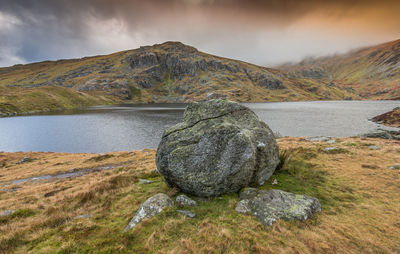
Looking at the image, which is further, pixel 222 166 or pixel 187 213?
pixel 222 166

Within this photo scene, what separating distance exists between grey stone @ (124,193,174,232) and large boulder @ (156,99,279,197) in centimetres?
185

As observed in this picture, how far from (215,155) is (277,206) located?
4697 millimetres

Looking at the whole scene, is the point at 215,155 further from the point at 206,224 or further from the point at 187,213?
the point at 206,224

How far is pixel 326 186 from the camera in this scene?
14.0m

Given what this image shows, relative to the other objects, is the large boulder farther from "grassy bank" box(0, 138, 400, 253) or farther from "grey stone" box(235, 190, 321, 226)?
"grey stone" box(235, 190, 321, 226)

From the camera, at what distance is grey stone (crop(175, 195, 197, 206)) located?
10.9m

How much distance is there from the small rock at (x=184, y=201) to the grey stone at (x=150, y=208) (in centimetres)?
47

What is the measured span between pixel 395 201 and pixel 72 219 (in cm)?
2034

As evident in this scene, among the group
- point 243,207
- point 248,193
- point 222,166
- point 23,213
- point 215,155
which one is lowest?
point 23,213

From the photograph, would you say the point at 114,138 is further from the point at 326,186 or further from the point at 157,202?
the point at 326,186

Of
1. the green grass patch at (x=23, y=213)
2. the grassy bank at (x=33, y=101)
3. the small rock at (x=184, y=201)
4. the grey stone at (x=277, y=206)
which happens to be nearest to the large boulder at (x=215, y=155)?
the small rock at (x=184, y=201)

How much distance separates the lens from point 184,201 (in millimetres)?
11078

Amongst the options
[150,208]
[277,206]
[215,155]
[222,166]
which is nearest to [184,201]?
[150,208]

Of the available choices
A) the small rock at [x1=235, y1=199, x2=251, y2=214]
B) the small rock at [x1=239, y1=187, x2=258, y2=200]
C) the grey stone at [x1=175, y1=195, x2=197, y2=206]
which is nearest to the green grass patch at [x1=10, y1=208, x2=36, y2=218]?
the grey stone at [x1=175, y1=195, x2=197, y2=206]
